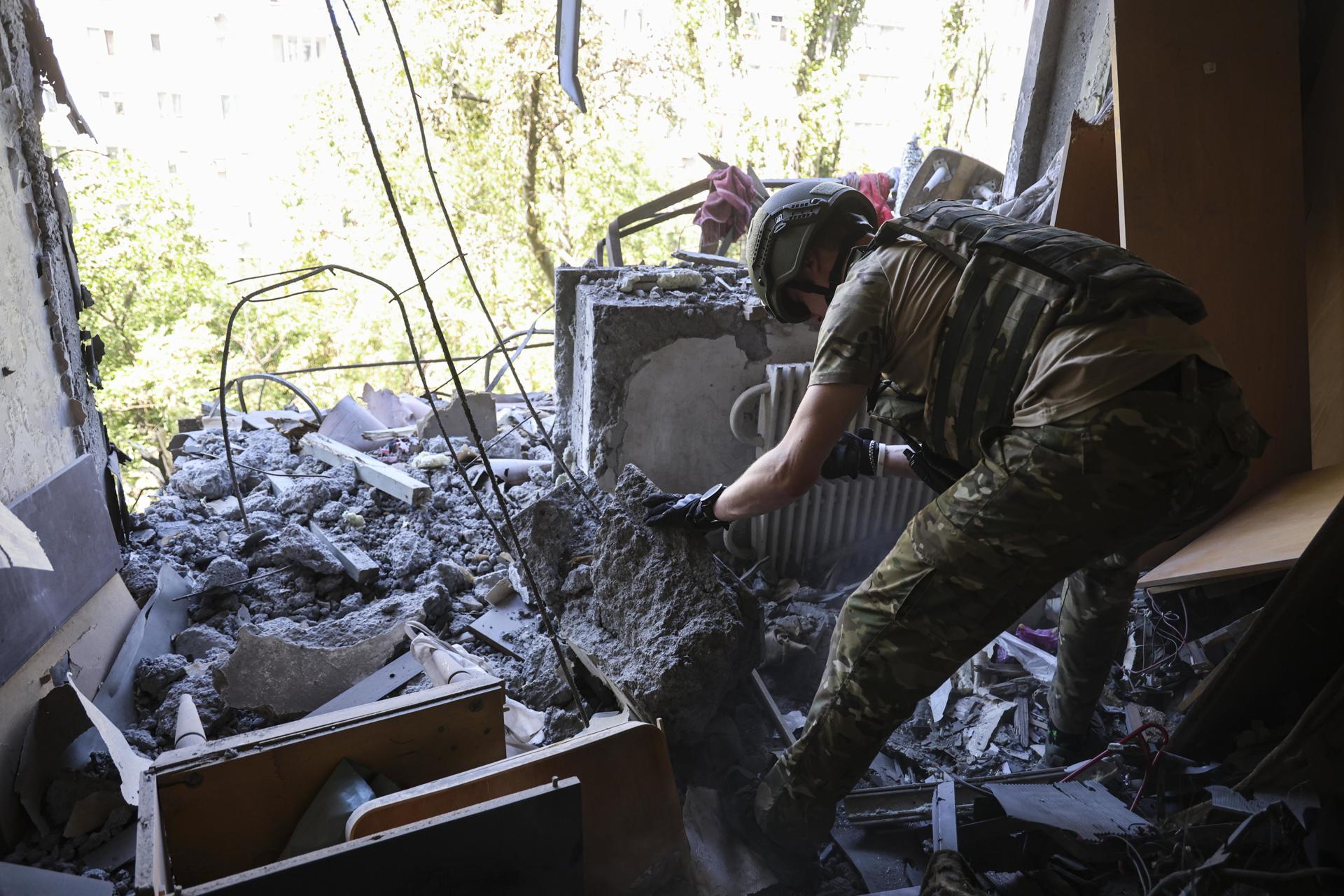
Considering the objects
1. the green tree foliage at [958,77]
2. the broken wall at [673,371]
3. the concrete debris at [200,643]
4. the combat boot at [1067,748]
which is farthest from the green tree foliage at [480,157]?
the combat boot at [1067,748]

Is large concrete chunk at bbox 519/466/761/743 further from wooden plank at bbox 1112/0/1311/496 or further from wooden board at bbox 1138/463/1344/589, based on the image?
wooden plank at bbox 1112/0/1311/496

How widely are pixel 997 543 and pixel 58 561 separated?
2.63 metres

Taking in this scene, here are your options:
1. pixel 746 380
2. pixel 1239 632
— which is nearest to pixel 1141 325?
pixel 1239 632

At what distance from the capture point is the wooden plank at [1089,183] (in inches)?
114

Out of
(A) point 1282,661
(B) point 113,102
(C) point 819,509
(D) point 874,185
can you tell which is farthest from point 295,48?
(A) point 1282,661

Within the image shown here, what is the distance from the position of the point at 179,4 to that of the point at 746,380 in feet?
84.2

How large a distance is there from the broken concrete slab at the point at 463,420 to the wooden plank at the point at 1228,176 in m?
3.34

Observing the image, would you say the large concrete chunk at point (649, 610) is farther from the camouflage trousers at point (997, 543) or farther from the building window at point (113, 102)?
the building window at point (113, 102)

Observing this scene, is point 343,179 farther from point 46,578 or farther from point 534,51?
point 46,578

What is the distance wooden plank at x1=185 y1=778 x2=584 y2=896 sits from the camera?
1.06 meters

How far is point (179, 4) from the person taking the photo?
71.9ft

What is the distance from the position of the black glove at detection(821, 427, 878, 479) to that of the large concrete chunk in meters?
0.44

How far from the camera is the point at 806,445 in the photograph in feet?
5.67

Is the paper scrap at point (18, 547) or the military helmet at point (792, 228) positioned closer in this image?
the paper scrap at point (18, 547)
